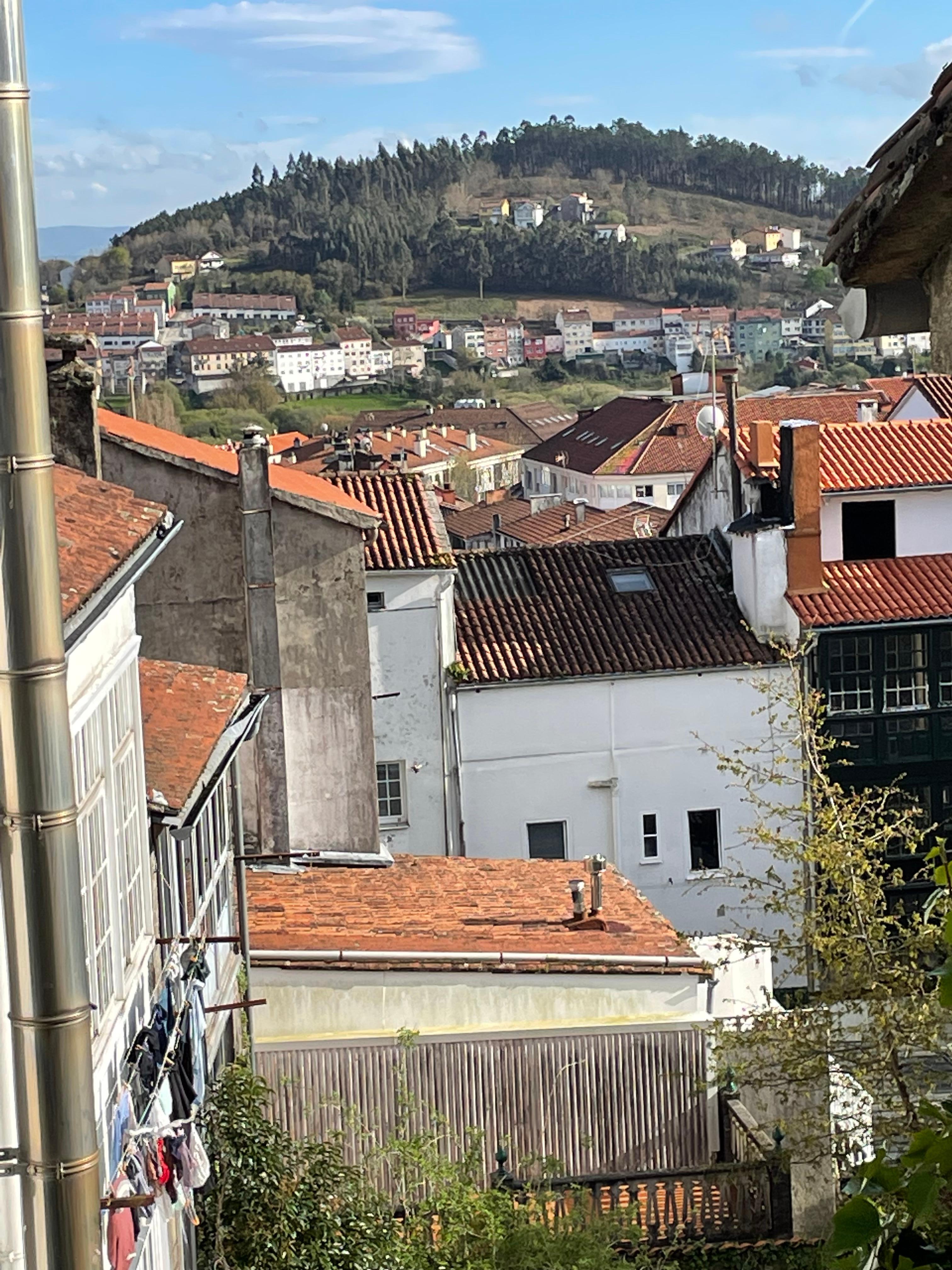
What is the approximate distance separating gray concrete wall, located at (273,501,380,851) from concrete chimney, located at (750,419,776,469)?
358 inches

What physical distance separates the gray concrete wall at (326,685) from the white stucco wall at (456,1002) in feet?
19.2

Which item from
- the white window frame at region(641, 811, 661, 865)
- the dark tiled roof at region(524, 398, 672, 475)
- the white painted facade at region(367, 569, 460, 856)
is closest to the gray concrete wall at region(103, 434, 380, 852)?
the white painted facade at region(367, 569, 460, 856)

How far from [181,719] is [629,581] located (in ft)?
62.8

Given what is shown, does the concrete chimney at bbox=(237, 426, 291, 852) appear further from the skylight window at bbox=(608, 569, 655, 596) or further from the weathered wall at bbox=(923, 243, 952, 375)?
the weathered wall at bbox=(923, 243, 952, 375)

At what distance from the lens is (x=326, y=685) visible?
924 inches

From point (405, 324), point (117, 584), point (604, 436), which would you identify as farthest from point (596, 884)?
point (405, 324)

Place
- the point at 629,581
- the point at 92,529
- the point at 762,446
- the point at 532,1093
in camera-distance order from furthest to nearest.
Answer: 1. the point at 629,581
2. the point at 762,446
3. the point at 532,1093
4. the point at 92,529

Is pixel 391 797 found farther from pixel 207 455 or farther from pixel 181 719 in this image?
pixel 181 719

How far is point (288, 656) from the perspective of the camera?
2320 cm

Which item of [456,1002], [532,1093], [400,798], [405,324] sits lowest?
[532,1093]

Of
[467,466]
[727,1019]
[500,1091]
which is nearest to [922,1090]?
[727,1019]

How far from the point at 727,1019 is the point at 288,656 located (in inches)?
323

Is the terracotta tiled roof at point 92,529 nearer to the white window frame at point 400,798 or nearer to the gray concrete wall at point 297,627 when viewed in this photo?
the gray concrete wall at point 297,627

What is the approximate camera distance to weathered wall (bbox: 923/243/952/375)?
666cm
